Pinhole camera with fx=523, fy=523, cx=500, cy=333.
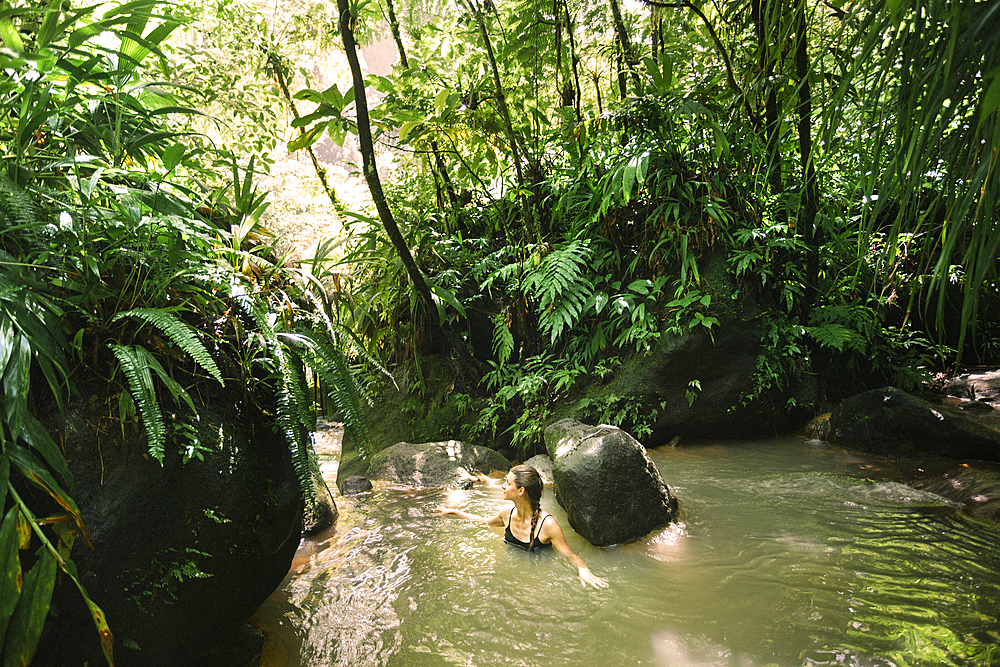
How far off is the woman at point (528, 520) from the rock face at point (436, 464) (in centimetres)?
97

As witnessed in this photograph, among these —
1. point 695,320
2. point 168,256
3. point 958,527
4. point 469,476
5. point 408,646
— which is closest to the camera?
point 168,256

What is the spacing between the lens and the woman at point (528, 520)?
3045mm

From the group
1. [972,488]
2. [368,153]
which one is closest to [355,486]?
[368,153]

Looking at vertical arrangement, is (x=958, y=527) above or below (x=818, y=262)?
below

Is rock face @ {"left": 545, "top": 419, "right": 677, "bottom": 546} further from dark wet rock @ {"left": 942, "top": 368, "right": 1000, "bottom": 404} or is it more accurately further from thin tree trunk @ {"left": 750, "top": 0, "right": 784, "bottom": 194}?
dark wet rock @ {"left": 942, "top": 368, "right": 1000, "bottom": 404}

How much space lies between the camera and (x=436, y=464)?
4391 mm

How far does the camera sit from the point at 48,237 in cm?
165

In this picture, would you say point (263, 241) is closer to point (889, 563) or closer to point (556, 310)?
point (556, 310)

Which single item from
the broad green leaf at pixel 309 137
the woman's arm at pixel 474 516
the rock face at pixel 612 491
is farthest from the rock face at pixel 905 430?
the broad green leaf at pixel 309 137

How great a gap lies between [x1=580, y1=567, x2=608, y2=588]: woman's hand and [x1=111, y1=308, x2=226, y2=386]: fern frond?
6.59ft

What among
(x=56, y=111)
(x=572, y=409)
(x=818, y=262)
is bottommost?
(x=572, y=409)

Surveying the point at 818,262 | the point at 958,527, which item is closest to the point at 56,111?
the point at 958,527

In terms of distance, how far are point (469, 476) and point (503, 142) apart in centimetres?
328

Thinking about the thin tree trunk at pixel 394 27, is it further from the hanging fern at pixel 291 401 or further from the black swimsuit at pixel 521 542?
the black swimsuit at pixel 521 542
